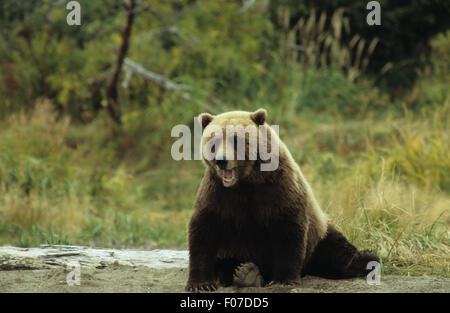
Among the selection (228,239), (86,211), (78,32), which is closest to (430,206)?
(228,239)

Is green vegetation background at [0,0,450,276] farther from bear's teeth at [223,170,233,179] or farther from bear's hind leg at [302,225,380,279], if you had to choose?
bear's teeth at [223,170,233,179]

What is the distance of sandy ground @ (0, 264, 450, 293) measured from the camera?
160 inches

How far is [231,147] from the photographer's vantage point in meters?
3.75

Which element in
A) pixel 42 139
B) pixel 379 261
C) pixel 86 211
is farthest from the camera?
pixel 42 139

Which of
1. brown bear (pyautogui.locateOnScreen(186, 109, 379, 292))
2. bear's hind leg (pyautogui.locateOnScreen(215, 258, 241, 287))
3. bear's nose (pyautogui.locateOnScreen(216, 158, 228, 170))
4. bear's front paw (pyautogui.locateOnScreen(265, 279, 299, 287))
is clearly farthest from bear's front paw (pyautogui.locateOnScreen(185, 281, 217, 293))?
bear's nose (pyautogui.locateOnScreen(216, 158, 228, 170))

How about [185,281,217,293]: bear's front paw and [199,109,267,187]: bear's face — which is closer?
[199,109,267,187]: bear's face

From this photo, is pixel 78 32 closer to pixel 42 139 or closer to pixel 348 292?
pixel 42 139

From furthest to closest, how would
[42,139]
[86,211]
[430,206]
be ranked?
1. [42,139]
2. [86,211]
3. [430,206]

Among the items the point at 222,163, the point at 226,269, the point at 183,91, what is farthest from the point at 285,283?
the point at 183,91

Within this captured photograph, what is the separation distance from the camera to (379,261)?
4562mm

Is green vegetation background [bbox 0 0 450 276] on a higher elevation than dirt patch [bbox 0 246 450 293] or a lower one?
higher

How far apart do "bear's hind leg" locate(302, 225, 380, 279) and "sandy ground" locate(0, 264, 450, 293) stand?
85 millimetres

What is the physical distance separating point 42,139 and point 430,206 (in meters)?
5.30

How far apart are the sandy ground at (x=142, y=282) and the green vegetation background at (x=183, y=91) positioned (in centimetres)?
288
